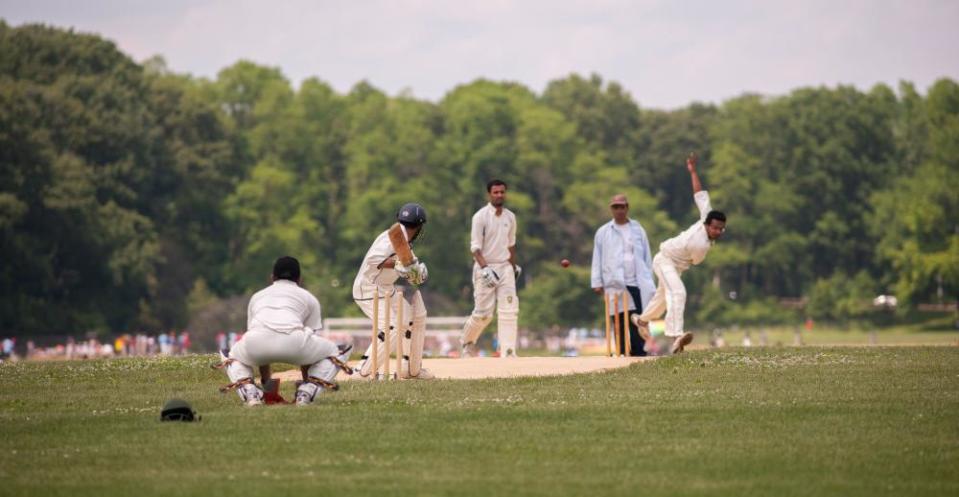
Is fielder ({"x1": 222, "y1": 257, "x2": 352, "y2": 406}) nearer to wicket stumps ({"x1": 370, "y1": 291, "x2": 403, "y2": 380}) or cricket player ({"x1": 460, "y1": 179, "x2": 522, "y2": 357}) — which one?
wicket stumps ({"x1": 370, "y1": 291, "x2": 403, "y2": 380})

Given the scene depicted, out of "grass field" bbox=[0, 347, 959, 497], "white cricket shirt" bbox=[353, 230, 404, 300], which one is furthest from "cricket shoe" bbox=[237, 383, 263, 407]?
"white cricket shirt" bbox=[353, 230, 404, 300]

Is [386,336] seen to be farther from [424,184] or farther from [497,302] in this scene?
[424,184]

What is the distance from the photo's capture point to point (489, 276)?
2636 centimetres

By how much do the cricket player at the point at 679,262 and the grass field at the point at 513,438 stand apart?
4305 millimetres

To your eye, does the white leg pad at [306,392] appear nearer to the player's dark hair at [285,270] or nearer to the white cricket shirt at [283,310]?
the white cricket shirt at [283,310]

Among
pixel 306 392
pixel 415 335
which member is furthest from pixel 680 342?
pixel 306 392

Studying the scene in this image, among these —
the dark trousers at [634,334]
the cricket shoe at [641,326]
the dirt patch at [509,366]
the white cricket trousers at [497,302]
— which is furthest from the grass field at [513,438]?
the dark trousers at [634,334]

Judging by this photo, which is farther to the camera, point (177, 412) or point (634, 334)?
point (634, 334)

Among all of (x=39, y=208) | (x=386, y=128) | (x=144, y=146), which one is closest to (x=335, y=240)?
(x=386, y=128)

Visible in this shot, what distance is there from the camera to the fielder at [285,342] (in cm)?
1719

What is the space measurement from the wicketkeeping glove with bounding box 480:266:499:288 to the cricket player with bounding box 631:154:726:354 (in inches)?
84.7

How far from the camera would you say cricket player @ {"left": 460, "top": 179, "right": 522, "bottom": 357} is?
86.6ft

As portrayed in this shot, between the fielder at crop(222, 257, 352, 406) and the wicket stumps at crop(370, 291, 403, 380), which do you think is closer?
the fielder at crop(222, 257, 352, 406)

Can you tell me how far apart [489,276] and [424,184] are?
83435 millimetres
